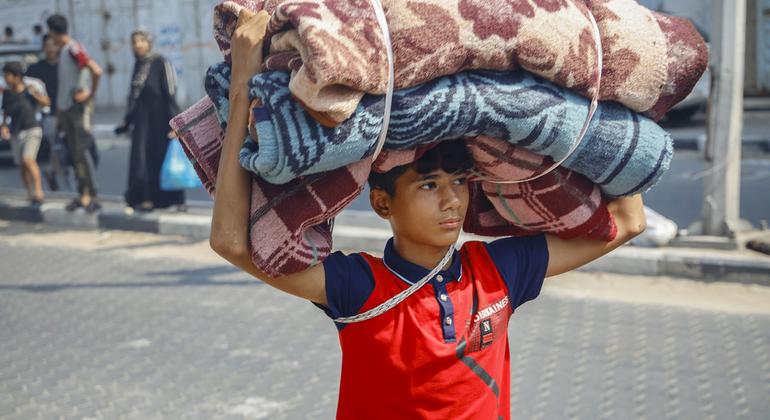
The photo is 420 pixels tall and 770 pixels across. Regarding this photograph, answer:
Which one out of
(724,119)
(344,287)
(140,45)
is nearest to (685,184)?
(724,119)

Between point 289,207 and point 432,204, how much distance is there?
40 cm

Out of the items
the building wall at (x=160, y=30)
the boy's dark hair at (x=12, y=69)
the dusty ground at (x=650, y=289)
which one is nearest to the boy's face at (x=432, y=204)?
the dusty ground at (x=650, y=289)

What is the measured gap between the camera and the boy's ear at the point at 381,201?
217 cm

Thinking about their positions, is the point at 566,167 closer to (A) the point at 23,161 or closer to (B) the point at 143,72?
(B) the point at 143,72

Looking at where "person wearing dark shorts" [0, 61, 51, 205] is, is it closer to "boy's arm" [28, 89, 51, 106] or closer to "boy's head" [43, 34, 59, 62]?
"boy's arm" [28, 89, 51, 106]

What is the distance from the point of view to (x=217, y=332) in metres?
5.72

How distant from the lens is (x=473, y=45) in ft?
5.62

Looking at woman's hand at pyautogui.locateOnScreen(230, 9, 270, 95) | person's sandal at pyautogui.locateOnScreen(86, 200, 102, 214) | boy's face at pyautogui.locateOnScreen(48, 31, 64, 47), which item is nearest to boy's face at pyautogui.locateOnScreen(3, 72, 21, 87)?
boy's face at pyautogui.locateOnScreen(48, 31, 64, 47)

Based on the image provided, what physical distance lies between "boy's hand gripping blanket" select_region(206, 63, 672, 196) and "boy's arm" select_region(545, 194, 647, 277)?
29 cm

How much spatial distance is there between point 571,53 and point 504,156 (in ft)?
0.81

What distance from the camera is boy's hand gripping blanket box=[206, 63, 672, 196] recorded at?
1.68m

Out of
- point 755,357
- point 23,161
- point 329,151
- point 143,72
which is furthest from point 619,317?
point 23,161

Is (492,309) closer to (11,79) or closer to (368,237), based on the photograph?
(368,237)

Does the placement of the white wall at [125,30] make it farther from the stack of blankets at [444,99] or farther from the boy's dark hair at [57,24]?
the stack of blankets at [444,99]
